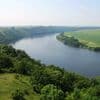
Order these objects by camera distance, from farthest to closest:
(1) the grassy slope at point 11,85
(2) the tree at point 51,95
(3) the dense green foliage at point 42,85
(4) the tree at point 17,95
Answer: (1) the grassy slope at point 11,85 < (3) the dense green foliage at point 42,85 < (4) the tree at point 17,95 < (2) the tree at point 51,95

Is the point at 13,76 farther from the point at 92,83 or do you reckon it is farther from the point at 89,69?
the point at 89,69

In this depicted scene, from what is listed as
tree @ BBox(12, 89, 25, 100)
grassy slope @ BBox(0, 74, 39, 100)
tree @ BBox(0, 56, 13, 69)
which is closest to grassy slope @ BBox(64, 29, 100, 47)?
tree @ BBox(0, 56, 13, 69)

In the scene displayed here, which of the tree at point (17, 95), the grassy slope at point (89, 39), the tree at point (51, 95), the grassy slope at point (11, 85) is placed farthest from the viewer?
the grassy slope at point (89, 39)

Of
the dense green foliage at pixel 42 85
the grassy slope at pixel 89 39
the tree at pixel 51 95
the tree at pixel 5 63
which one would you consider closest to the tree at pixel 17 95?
the dense green foliage at pixel 42 85

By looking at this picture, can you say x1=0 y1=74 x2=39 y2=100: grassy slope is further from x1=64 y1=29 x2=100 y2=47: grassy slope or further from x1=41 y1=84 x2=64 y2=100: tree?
x1=64 y1=29 x2=100 y2=47: grassy slope

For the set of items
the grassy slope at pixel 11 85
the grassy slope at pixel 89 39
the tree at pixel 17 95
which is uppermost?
the tree at pixel 17 95

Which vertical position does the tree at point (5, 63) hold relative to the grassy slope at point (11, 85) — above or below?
above

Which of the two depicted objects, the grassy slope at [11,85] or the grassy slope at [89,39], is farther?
the grassy slope at [89,39]

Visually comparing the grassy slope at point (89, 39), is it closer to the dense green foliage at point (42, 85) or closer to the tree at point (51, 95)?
the dense green foliage at point (42, 85)
